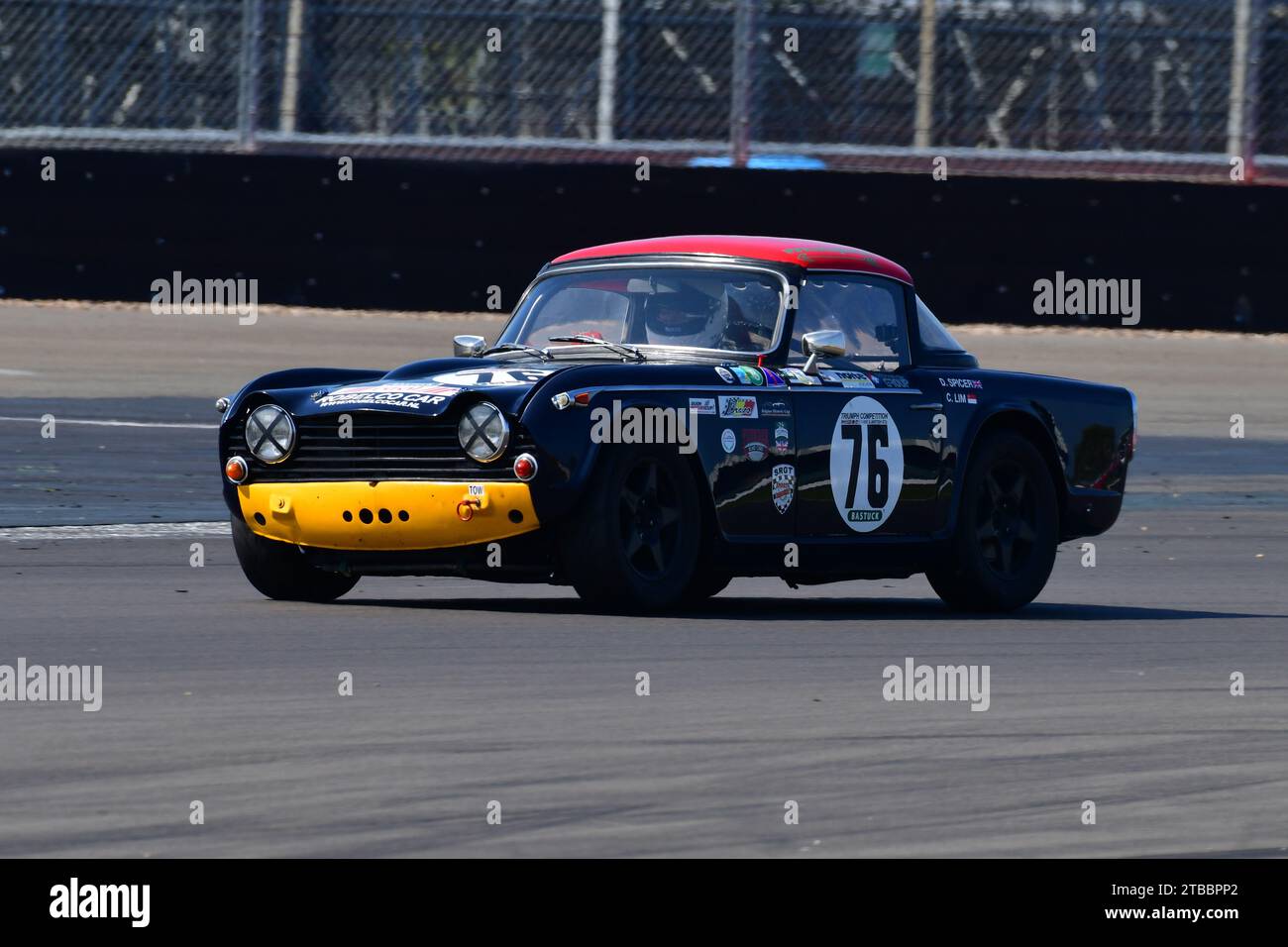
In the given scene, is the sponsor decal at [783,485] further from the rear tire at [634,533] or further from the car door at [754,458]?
the rear tire at [634,533]

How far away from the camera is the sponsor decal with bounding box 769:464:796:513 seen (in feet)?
30.0

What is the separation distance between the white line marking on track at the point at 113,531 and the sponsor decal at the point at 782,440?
3823 millimetres

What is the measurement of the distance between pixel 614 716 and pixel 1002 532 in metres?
3.66

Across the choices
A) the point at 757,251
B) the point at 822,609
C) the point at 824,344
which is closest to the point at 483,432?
the point at 824,344

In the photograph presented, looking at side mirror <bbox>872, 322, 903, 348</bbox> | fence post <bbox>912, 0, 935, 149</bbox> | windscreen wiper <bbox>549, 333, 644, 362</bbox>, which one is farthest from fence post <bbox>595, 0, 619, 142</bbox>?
windscreen wiper <bbox>549, 333, 644, 362</bbox>

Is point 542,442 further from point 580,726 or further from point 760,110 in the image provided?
point 760,110

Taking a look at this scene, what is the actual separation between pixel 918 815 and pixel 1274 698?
97.9 inches

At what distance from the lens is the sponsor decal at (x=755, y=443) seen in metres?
9.00

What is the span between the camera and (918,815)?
18.5ft

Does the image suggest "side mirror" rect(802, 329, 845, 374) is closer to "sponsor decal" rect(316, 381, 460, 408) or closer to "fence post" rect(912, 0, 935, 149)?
"sponsor decal" rect(316, 381, 460, 408)

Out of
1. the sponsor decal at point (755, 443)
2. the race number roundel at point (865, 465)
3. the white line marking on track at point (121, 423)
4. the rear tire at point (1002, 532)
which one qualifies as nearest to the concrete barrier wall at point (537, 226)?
the white line marking on track at point (121, 423)
